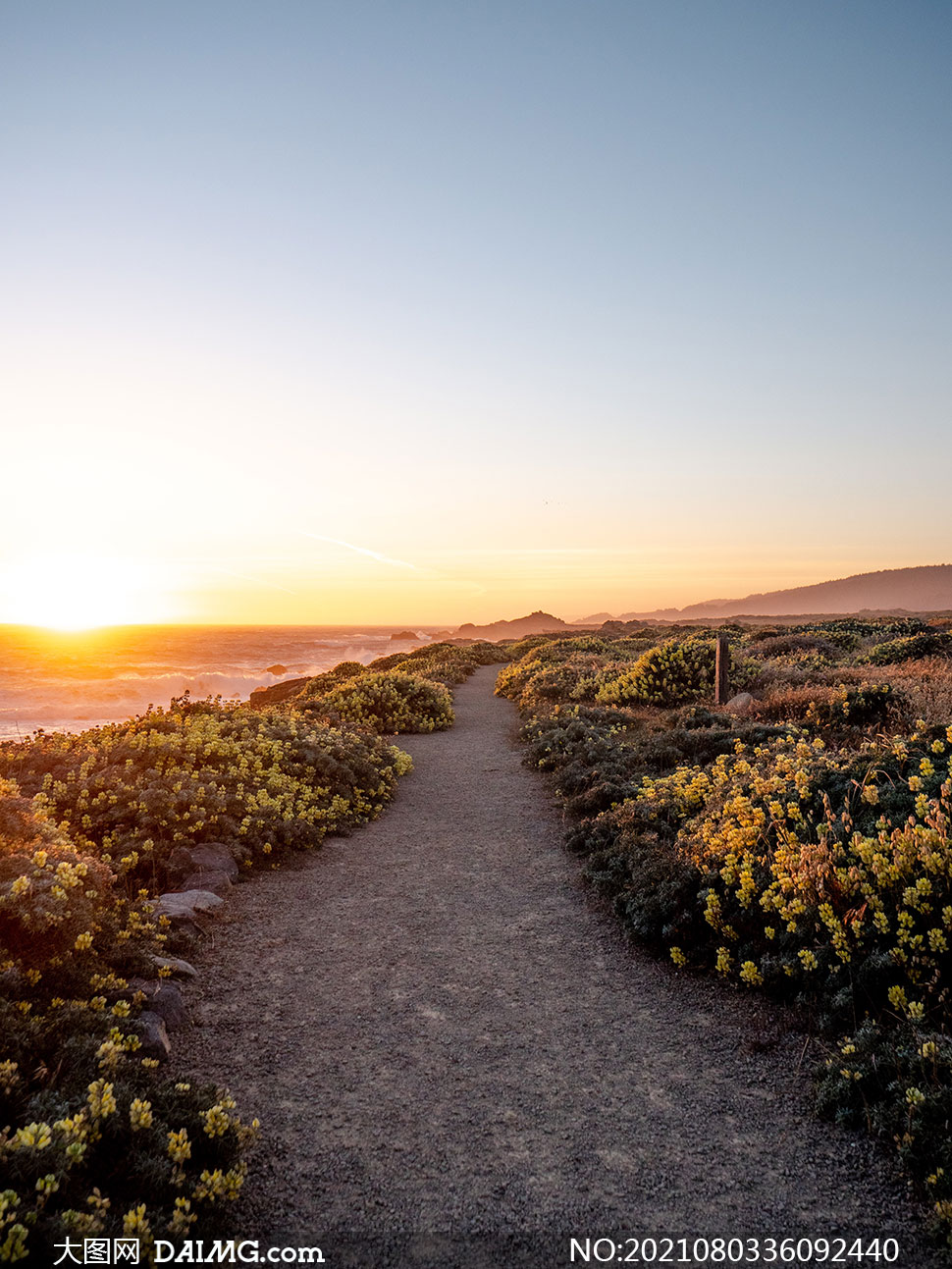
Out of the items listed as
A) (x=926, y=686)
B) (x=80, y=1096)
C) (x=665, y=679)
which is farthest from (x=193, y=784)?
(x=926, y=686)

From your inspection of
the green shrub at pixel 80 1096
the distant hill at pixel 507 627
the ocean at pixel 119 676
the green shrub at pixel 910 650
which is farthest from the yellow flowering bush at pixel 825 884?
→ the distant hill at pixel 507 627

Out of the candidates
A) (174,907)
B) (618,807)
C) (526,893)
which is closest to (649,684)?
(618,807)

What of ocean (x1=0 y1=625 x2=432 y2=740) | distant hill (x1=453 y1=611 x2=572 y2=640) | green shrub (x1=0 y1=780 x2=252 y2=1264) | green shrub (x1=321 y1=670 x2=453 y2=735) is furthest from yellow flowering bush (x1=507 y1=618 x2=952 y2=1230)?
distant hill (x1=453 y1=611 x2=572 y2=640)

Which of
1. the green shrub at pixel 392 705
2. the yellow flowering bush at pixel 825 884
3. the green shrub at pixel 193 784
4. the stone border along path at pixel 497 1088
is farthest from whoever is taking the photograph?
the green shrub at pixel 392 705

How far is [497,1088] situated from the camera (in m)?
4.36

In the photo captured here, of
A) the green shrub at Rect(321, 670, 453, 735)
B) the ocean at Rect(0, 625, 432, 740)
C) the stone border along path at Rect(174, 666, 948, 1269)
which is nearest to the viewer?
the stone border along path at Rect(174, 666, 948, 1269)

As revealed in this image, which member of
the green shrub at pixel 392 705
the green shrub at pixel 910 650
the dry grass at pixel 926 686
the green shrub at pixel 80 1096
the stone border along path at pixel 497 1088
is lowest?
the stone border along path at pixel 497 1088

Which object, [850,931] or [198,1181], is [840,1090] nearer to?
[850,931]

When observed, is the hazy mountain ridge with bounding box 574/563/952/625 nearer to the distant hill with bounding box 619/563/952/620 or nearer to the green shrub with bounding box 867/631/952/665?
the distant hill with bounding box 619/563/952/620

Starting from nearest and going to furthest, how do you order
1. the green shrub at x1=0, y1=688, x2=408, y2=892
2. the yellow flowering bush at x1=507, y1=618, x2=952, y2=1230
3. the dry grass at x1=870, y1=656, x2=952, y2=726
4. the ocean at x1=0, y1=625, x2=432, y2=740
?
1. the yellow flowering bush at x1=507, y1=618, x2=952, y2=1230
2. the green shrub at x1=0, y1=688, x2=408, y2=892
3. the dry grass at x1=870, y1=656, x2=952, y2=726
4. the ocean at x1=0, y1=625, x2=432, y2=740

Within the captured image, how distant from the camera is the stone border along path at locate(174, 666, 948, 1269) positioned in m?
3.38

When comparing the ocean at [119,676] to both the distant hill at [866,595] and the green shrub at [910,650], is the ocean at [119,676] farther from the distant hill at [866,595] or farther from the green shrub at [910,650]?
the distant hill at [866,595]

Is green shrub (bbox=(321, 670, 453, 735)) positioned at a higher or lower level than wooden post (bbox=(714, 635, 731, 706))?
lower

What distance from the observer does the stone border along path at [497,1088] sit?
3.38 m
